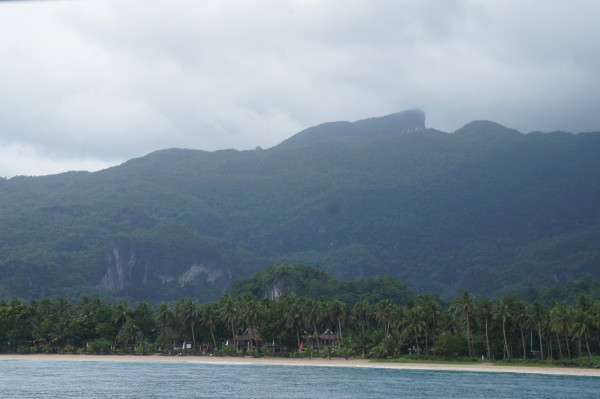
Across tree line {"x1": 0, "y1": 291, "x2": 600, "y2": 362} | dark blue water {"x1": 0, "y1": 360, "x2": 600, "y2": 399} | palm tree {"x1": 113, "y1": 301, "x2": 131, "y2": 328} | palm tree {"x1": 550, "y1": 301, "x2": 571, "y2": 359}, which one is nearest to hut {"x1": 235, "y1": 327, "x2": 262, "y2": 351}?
tree line {"x1": 0, "y1": 291, "x2": 600, "y2": 362}

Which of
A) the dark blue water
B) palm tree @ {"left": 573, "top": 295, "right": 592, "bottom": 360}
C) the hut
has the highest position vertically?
the hut

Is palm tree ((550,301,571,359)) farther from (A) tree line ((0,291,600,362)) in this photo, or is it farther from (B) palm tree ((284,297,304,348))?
(B) palm tree ((284,297,304,348))

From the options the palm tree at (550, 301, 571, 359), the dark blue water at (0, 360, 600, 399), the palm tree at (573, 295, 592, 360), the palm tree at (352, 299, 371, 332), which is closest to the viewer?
the dark blue water at (0, 360, 600, 399)

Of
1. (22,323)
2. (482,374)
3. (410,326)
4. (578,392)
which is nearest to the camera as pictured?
(578,392)

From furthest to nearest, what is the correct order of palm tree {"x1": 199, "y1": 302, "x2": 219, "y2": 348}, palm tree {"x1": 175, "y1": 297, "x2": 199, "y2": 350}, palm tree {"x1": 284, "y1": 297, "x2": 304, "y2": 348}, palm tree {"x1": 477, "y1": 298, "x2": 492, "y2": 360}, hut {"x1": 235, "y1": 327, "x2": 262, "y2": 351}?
1. palm tree {"x1": 175, "y1": 297, "x2": 199, "y2": 350}
2. hut {"x1": 235, "y1": 327, "x2": 262, "y2": 351}
3. palm tree {"x1": 199, "y1": 302, "x2": 219, "y2": 348}
4. palm tree {"x1": 284, "y1": 297, "x2": 304, "y2": 348}
5. palm tree {"x1": 477, "y1": 298, "x2": 492, "y2": 360}

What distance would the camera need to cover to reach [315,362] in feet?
419

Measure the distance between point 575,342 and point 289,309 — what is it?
47320 millimetres

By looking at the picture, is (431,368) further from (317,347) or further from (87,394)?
(87,394)

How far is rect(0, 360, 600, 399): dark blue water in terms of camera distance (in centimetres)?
8225


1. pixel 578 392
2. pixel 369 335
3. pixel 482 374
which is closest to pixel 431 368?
pixel 482 374

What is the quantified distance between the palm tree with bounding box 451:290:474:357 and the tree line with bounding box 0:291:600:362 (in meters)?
0.15

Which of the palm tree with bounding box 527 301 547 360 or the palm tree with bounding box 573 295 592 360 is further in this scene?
the palm tree with bounding box 527 301 547 360

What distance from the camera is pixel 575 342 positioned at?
4744 inches

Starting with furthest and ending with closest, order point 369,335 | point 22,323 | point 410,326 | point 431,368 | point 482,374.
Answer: point 22,323
point 369,335
point 410,326
point 431,368
point 482,374
